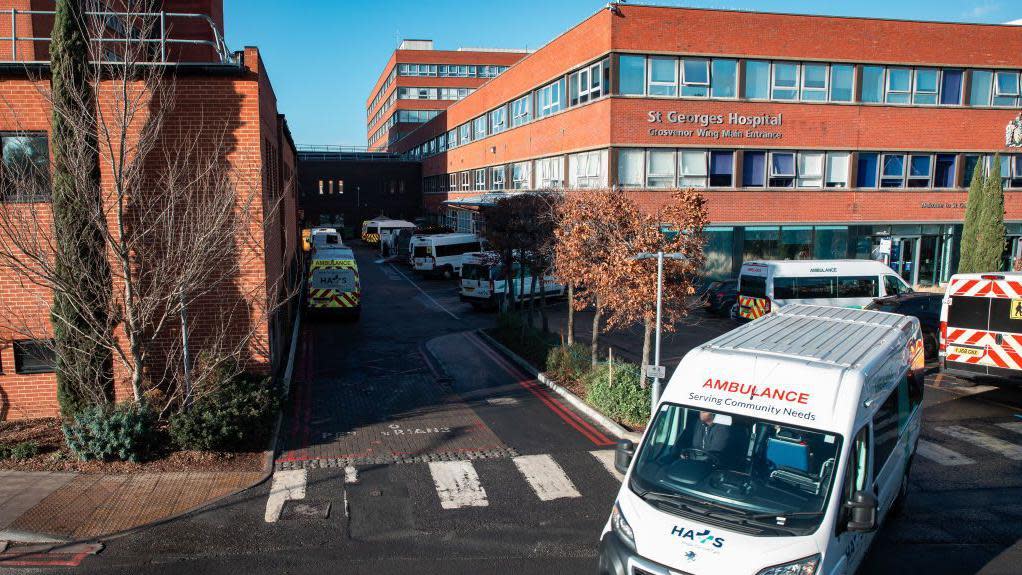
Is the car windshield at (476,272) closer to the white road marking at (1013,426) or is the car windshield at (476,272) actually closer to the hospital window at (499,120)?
the hospital window at (499,120)

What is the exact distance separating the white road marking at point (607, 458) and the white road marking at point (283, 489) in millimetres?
4598

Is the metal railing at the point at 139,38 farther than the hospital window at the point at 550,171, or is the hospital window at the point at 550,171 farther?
the hospital window at the point at 550,171

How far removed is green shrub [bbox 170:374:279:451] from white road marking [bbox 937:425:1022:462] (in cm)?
1229

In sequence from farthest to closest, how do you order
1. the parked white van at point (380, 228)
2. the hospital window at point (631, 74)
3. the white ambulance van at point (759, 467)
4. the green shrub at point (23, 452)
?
the parked white van at point (380, 228) < the hospital window at point (631, 74) < the green shrub at point (23, 452) < the white ambulance van at point (759, 467)

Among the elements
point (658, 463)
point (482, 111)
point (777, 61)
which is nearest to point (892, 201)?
point (777, 61)

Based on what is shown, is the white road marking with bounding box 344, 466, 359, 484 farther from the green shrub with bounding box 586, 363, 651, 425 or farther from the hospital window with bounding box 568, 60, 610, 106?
the hospital window with bounding box 568, 60, 610, 106

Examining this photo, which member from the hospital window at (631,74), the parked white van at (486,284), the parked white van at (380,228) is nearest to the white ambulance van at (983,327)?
the parked white van at (486,284)

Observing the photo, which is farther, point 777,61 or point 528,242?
point 777,61

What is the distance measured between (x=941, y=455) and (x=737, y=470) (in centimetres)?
754

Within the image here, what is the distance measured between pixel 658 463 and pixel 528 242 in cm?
1287

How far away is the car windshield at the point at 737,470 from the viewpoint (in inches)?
248

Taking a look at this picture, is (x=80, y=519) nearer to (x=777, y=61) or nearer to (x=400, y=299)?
(x=400, y=299)

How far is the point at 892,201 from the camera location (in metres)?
33.2

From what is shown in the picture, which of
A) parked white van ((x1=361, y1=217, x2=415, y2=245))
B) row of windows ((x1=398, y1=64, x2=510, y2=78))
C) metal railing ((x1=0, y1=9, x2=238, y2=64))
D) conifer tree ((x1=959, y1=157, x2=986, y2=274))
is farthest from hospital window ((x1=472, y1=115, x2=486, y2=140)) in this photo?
row of windows ((x1=398, y1=64, x2=510, y2=78))
